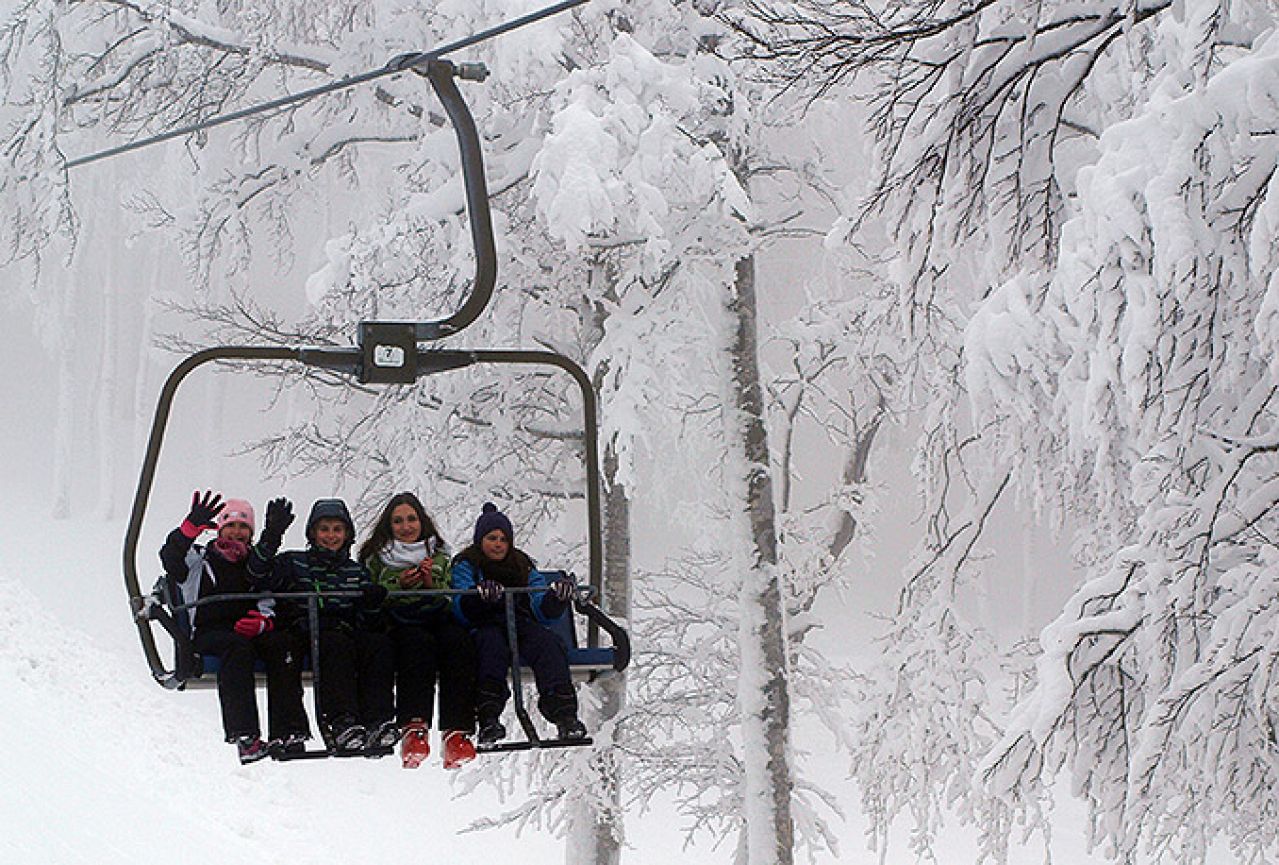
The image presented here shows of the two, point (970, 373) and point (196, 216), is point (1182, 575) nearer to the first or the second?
point (970, 373)

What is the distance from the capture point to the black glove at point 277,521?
505cm

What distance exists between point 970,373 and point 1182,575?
107 centimetres

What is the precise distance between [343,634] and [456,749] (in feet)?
1.79

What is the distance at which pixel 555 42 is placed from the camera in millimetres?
7617

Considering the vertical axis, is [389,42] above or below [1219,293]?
above

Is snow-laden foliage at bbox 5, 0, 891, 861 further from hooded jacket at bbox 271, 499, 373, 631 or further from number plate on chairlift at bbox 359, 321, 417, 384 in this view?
number plate on chairlift at bbox 359, 321, 417, 384

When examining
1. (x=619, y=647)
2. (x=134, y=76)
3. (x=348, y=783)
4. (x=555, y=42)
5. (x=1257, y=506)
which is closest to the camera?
(x=1257, y=506)

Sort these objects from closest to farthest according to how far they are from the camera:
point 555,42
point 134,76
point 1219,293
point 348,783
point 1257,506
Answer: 1. point 1219,293
2. point 1257,506
3. point 555,42
4. point 134,76
5. point 348,783

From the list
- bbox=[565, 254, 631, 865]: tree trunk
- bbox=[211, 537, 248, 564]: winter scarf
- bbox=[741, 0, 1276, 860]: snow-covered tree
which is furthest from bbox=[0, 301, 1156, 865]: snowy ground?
bbox=[741, 0, 1276, 860]: snow-covered tree

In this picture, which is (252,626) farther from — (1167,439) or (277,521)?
(1167,439)

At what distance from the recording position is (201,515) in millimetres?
5066

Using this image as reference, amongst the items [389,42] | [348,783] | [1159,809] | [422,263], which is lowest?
[348,783]

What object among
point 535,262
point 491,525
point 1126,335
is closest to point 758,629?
point 535,262

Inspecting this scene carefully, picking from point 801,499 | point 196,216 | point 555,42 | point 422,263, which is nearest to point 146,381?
point 801,499
